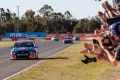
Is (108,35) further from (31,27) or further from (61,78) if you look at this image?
(31,27)

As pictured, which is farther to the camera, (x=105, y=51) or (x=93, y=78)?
(x=93, y=78)

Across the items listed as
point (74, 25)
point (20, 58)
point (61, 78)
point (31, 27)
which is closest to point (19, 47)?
point (20, 58)

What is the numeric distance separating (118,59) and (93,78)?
13.9 meters

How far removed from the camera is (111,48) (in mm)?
5551

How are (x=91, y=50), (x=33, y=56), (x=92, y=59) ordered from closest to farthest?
Answer: (x=91, y=50) → (x=92, y=59) → (x=33, y=56)

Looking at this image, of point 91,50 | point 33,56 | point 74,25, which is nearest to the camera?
point 91,50

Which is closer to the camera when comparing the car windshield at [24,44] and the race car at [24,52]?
the race car at [24,52]

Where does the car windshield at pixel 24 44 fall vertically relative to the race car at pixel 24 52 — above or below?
above

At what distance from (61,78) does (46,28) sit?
525 ft

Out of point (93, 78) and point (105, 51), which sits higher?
point (105, 51)

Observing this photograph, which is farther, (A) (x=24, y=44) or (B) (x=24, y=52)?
(A) (x=24, y=44)

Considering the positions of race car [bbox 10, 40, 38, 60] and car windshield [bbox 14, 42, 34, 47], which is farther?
car windshield [bbox 14, 42, 34, 47]

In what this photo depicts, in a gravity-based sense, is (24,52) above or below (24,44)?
below

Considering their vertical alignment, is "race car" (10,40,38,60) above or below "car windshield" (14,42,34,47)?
below
